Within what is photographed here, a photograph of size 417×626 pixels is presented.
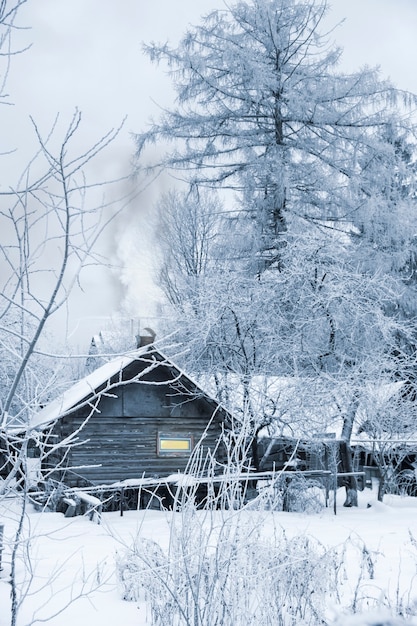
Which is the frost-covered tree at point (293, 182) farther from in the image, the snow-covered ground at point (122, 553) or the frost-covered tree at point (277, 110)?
the snow-covered ground at point (122, 553)

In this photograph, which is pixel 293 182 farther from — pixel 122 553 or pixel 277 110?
pixel 122 553

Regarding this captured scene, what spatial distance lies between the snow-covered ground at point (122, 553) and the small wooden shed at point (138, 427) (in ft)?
3.89

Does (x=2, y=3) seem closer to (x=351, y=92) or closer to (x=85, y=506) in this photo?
(x=85, y=506)

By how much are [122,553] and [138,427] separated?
7032 mm

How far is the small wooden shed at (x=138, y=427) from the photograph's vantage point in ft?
52.0

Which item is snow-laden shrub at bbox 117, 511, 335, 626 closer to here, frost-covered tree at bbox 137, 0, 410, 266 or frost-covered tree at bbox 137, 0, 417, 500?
frost-covered tree at bbox 137, 0, 417, 500

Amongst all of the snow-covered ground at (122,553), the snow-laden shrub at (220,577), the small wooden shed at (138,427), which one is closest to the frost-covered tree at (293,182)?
the small wooden shed at (138,427)

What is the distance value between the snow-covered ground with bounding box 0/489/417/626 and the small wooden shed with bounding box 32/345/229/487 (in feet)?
3.89

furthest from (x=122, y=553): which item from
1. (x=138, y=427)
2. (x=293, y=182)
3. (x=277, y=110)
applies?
(x=277, y=110)

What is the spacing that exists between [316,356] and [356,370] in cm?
112

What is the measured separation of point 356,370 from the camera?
16.7 m

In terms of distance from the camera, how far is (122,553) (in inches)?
375

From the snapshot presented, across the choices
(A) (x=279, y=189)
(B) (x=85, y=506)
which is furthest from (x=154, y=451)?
(A) (x=279, y=189)

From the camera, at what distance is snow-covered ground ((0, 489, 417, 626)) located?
567 cm
